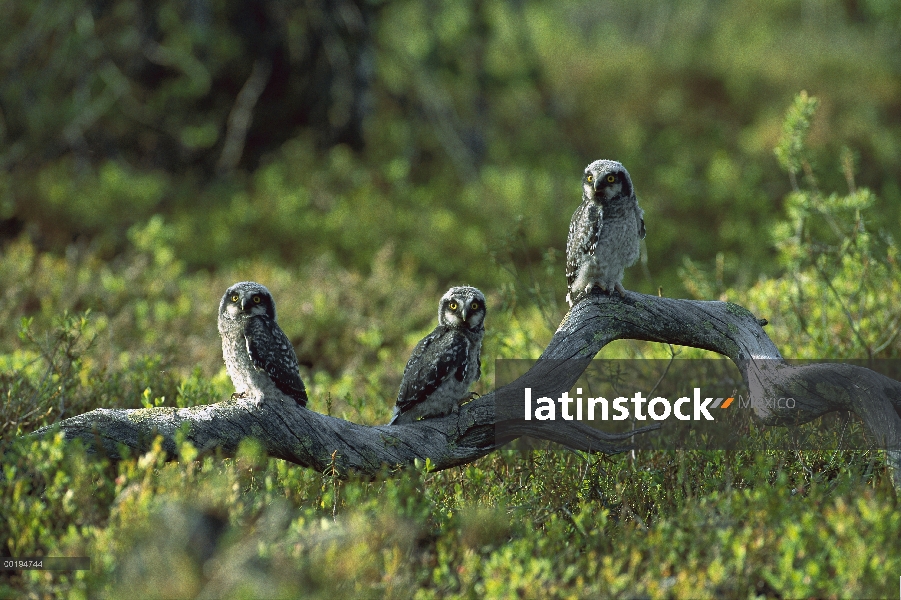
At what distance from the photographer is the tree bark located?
15.8 ft

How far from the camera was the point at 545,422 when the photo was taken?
5.22 metres

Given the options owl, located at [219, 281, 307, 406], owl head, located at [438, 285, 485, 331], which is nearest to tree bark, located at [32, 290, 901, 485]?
owl, located at [219, 281, 307, 406]

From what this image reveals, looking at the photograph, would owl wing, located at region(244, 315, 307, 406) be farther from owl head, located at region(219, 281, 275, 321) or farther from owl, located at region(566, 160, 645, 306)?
owl, located at region(566, 160, 645, 306)

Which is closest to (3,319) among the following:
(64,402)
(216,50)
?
(64,402)

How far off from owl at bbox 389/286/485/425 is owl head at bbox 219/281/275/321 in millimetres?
894

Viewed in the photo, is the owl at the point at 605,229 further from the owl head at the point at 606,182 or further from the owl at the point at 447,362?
the owl at the point at 447,362

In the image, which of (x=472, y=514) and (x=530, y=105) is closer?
(x=472, y=514)

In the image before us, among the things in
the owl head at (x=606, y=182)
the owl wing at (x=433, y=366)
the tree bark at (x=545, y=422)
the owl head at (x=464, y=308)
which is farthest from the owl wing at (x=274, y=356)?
the owl head at (x=606, y=182)

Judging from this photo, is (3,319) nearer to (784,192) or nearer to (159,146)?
(159,146)

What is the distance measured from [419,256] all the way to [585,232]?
7.61 m

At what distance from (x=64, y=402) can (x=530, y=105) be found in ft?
46.2

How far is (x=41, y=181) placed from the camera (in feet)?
43.8

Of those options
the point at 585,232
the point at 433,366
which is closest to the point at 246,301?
the point at 433,366

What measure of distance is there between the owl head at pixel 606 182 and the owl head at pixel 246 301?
1.91 metres
